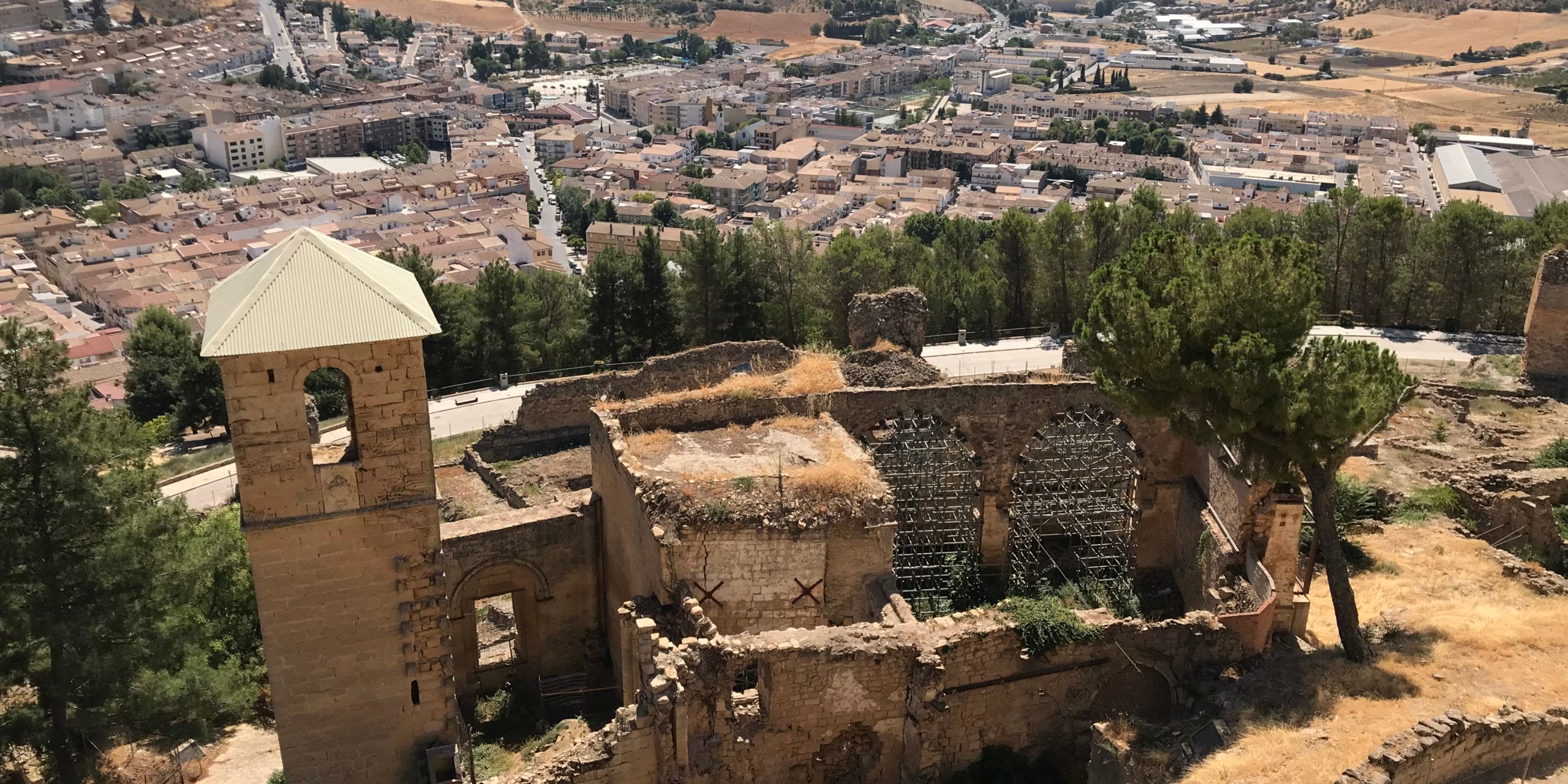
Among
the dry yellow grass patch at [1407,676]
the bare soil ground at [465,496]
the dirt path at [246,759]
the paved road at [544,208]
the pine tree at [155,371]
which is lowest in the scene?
the paved road at [544,208]

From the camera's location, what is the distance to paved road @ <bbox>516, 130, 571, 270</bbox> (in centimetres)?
10481

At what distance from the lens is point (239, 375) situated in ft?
41.0

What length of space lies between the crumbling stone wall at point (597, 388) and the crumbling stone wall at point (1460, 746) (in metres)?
14.4

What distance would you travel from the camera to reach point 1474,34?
613ft

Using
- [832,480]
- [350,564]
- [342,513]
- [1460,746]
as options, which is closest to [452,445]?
[832,480]

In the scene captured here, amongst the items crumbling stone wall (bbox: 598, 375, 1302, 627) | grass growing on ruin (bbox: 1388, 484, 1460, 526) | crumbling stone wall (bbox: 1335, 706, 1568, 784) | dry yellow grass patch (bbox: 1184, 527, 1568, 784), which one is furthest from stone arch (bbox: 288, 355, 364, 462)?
grass growing on ruin (bbox: 1388, 484, 1460, 526)

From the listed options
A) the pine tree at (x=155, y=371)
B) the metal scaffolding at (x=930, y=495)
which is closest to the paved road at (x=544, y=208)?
the pine tree at (x=155, y=371)

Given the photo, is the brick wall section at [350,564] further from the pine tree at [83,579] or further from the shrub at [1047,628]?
the shrub at [1047,628]

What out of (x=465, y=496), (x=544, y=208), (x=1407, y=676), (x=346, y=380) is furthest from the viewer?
(x=544, y=208)

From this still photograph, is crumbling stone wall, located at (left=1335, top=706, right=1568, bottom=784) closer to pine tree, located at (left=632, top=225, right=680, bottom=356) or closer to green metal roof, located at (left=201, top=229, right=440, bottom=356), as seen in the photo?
green metal roof, located at (left=201, top=229, right=440, bottom=356)

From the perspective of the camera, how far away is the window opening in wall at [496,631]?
19250 mm

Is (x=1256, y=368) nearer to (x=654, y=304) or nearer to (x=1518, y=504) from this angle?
(x=1518, y=504)

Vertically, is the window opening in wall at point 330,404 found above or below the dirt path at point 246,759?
below

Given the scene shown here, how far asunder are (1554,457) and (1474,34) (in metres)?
194
